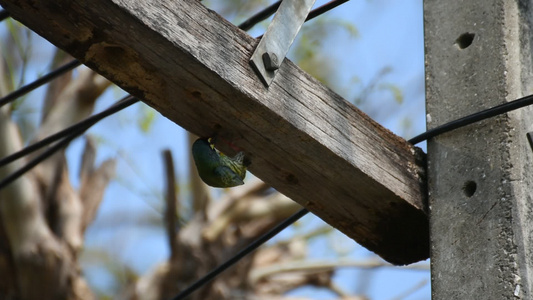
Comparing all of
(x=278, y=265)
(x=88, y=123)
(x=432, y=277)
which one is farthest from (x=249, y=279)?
(x=432, y=277)

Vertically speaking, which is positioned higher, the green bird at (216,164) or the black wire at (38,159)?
the black wire at (38,159)

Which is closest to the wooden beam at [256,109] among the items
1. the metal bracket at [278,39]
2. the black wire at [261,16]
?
the metal bracket at [278,39]

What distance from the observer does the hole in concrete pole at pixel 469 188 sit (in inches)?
98.0

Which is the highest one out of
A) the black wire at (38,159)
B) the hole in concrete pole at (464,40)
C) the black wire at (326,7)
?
the black wire at (326,7)

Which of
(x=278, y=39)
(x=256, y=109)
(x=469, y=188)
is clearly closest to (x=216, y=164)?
(x=256, y=109)

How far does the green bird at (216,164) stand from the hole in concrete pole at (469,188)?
2.08 ft

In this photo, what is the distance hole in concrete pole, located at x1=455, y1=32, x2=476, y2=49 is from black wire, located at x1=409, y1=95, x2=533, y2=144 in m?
0.28

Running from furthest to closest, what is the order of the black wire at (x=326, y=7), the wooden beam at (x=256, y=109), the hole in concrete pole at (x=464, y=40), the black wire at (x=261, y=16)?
1. the black wire at (x=261, y=16)
2. the black wire at (x=326, y=7)
3. the hole in concrete pole at (x=464, y=40)
4. the wooden beam at (x=256, y=109)

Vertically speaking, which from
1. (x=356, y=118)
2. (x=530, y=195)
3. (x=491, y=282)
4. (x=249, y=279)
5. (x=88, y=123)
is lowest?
(x=491, y=282)

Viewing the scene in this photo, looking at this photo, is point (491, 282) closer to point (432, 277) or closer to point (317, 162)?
point (432, 277)

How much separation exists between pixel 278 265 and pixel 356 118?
6.26 m

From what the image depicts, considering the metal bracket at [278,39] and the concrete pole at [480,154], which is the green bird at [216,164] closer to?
the metal bracket at [278,39]

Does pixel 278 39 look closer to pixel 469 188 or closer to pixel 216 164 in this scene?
pixel 216 164

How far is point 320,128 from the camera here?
2.38 meters
